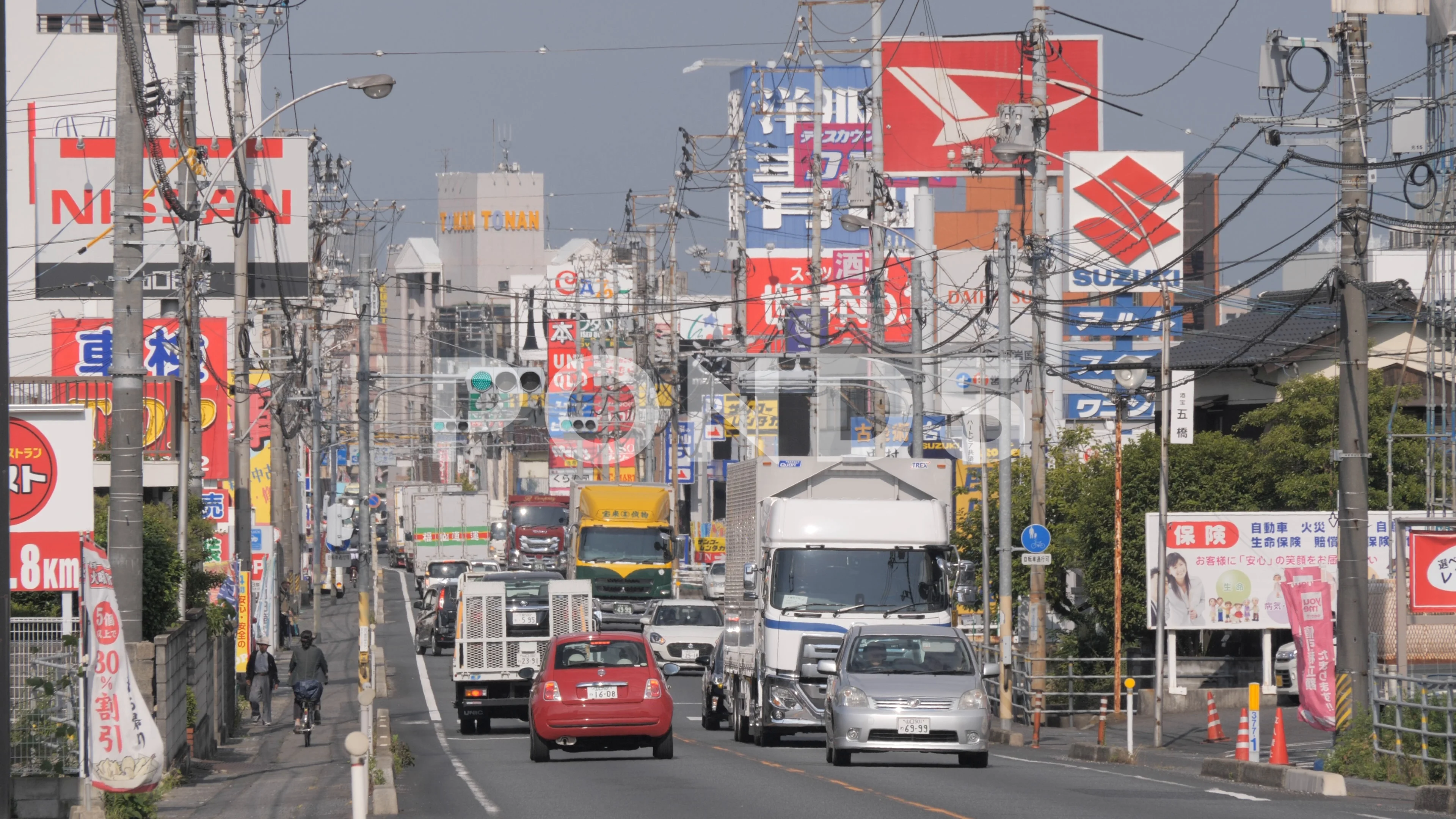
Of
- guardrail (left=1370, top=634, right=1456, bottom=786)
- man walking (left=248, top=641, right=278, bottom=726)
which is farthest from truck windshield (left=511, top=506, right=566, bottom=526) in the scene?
guardrail (left=1370, top=634, right=1456, bottom=786)

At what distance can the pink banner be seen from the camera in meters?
25.1

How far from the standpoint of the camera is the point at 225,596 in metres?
37.1

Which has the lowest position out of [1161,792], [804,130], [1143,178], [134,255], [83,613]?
[1161,792]

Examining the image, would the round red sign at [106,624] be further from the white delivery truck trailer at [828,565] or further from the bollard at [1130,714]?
the bollard at [1130,714]

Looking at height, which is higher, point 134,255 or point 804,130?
point 804,130

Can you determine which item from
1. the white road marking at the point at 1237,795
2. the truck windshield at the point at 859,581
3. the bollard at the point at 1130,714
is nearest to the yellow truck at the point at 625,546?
the truck windshield at the point at 859,581

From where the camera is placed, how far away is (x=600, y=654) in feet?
77.6

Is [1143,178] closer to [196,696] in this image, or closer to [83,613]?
[196,696]

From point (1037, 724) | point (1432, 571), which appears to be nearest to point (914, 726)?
point (1432, 571)

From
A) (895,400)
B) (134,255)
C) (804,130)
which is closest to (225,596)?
(134,255)

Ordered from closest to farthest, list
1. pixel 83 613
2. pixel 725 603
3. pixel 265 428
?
pixel 83 613 < pixel 725 603 < pixel 265 428

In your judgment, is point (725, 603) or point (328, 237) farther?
point (328, 237)

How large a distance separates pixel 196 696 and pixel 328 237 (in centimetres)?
4442

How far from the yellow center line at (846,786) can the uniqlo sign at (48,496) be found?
26.5 feet
